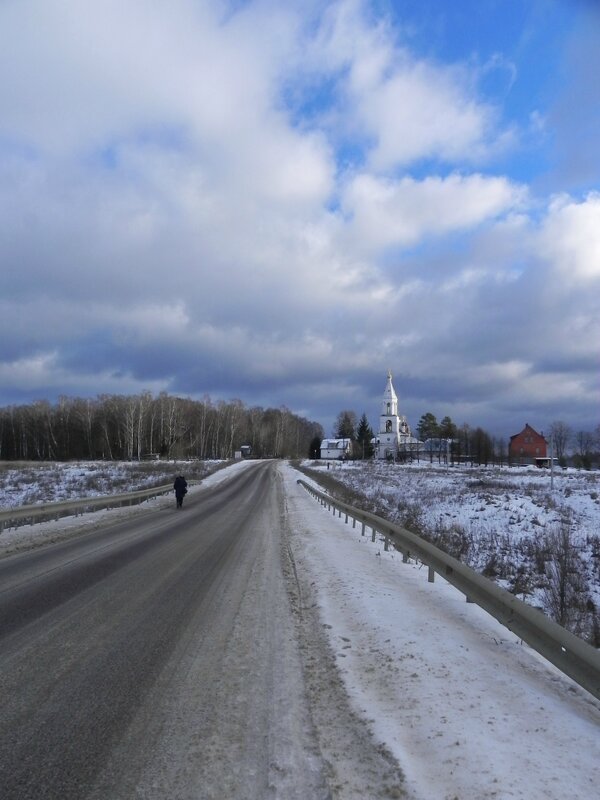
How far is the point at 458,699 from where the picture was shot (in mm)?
4383

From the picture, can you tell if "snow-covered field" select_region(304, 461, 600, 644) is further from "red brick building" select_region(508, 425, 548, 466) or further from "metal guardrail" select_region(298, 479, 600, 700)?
"red brick building" select_region(508, 425, 548, 466)

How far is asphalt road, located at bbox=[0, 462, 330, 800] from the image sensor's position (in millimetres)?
3387

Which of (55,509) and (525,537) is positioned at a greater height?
(55,509)

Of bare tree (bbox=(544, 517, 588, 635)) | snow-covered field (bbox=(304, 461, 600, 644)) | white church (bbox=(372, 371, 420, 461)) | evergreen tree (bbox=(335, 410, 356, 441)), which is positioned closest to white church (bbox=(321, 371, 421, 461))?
white church (bbox=(372, 371, 420, 461))

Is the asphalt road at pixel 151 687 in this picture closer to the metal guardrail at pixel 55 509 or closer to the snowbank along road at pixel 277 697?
the snowbank along road at pixel 277 697

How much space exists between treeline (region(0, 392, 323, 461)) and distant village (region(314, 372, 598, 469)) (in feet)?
98.8

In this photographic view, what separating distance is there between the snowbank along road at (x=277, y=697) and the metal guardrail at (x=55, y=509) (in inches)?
279

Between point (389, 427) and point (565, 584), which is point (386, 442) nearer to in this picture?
point (389, 427)

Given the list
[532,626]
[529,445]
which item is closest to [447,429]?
[529,445]

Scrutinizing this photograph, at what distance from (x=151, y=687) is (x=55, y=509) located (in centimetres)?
1457

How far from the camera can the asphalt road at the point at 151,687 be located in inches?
133

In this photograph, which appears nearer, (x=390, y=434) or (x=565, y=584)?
(x=565, y=584)

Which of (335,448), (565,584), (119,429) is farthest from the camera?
(335,448)

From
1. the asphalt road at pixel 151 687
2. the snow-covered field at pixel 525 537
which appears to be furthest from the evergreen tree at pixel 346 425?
the asphalt road at pixel 151 687
